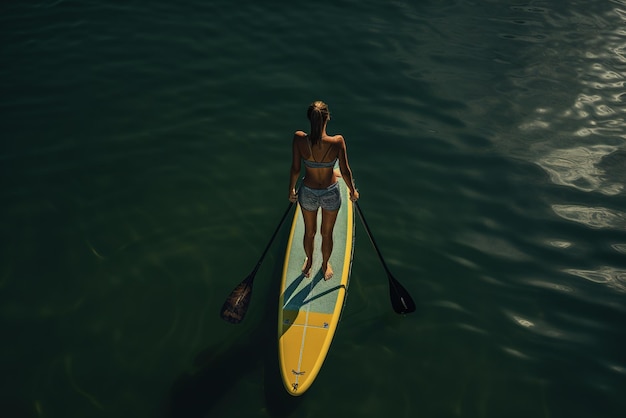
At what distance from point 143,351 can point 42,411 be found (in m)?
1.47

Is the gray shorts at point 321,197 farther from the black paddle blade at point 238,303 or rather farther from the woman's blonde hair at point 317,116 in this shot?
the black paddle blade at point 238,303

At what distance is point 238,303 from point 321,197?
2.14 metres

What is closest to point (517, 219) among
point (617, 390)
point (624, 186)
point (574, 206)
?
point (574, 206)

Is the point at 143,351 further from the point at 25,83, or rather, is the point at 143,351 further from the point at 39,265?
the point at 25,83

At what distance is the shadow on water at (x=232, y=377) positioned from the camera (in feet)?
22.1

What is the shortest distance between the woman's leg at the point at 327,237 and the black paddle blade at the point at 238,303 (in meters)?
1.18

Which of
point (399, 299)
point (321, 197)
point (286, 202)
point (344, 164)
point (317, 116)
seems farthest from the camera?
point (286, 202)

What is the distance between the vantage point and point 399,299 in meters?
7.62

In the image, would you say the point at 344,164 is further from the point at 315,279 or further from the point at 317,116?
the point at 315,279

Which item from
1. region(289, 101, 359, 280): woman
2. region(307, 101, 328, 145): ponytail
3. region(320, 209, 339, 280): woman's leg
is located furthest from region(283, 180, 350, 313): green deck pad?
region(307, 101, 328, 145): ponytail

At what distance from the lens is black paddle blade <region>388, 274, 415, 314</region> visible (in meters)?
7.62

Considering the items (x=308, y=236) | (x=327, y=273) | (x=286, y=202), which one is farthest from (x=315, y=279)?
(x=286, y=202)

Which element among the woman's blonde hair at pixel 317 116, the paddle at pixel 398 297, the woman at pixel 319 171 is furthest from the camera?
the paddle at pixel 398 297

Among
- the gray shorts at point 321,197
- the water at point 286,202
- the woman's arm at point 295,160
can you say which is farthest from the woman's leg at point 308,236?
the water at point 286,202
